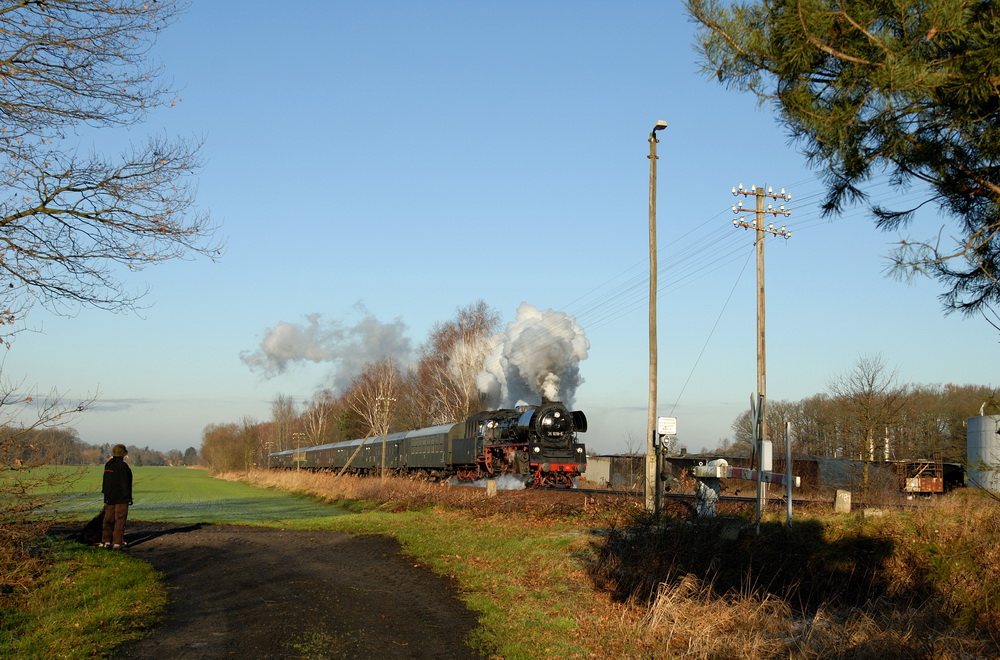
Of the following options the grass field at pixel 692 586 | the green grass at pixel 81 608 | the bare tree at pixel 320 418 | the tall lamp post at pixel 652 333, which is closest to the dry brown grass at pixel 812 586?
the grass field at pixel 692 586

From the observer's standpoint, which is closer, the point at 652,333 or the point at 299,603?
the point at 299,603

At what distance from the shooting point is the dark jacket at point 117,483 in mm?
13109

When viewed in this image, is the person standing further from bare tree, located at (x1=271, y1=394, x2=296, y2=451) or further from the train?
bare tree, located at (x1=271, y1=394, x2=296, y2=451)

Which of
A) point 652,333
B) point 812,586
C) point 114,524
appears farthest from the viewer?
point 652,333

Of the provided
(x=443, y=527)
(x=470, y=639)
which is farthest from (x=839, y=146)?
(x=443, y=527)

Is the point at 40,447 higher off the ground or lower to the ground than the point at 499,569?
higher

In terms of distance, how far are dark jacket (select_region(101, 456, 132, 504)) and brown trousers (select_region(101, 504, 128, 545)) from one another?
5.9 inches

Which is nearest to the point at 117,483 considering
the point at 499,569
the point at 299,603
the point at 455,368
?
the point at 299,603

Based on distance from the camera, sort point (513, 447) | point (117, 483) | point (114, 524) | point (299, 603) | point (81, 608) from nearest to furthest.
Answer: point (81, 608), point (299, 603), point (117, 483), point (114, 524), point (513, 447)

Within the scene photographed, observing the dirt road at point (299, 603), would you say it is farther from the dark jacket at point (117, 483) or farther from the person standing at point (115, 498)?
the dark jacket at point (117, 483)

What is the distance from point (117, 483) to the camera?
43.1 ft

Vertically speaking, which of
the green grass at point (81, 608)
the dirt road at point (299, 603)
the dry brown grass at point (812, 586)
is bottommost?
the dirt road at point (299, 603)

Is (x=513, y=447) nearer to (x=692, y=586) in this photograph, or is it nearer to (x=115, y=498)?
(x=115, y=498)

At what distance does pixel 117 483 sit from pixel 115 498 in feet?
0.85
